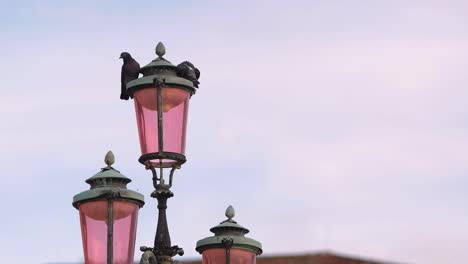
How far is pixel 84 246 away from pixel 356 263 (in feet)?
106

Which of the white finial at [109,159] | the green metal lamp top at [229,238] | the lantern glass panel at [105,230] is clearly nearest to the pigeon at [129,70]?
the white finial at [109,159]

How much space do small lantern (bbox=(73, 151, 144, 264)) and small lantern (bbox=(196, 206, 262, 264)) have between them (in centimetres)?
284

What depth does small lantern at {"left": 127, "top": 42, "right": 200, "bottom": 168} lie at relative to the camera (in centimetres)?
1692

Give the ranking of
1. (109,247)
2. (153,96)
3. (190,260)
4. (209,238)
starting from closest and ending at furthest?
(109,247) → (153,96) → (209,238) → (190,260)

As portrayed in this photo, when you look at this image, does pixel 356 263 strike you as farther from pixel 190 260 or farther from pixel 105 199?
pixel 105 199

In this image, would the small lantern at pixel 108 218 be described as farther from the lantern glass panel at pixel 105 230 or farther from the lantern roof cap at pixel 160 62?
the lantern roof cap at pixel 160 62

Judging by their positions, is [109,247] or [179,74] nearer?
[109,247]

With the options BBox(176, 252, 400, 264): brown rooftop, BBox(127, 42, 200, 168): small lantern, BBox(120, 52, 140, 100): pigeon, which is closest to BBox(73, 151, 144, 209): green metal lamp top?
BBox(127, 42, 200, 168): small lantern

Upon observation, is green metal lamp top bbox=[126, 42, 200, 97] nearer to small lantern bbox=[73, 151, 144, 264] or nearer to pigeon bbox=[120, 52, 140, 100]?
pigeon bbox=[120, 52, 140, 100]

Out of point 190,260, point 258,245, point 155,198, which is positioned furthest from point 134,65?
point 190,260

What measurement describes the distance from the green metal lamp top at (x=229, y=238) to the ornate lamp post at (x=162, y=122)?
8.12 ft

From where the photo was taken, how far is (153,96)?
17172mm

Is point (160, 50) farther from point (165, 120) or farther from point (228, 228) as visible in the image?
point (228, 228)

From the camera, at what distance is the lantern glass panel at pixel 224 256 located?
63.2 feet
